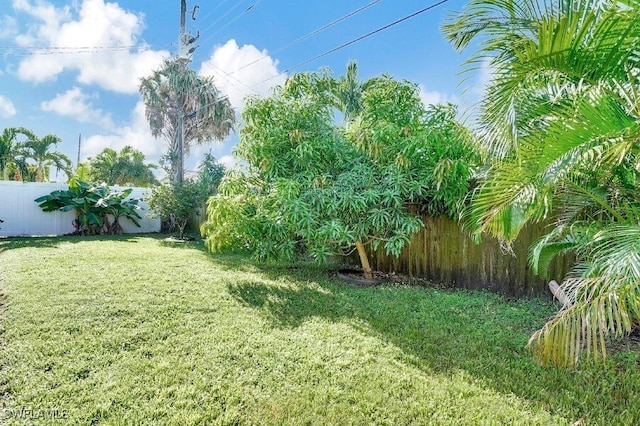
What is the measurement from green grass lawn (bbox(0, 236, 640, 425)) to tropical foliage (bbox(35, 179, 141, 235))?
7.61 meters

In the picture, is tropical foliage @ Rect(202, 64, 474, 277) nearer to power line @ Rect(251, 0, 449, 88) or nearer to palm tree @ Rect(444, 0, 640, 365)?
power line @ Rect(251, 0, 449, 88)

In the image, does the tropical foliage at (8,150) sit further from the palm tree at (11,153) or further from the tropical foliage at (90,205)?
the tropical foliage at (90,205)

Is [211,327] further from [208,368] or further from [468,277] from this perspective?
A: [468,277]

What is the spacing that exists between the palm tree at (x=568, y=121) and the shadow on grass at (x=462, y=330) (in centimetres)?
38

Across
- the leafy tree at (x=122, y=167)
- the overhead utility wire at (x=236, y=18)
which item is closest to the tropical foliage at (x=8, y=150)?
the leafy tree at (x=122, y=167)

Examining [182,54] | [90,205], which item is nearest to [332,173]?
[90,205]

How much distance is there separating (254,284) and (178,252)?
394 centimetres

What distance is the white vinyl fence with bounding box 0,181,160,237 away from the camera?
1191cm

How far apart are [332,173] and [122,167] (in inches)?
772

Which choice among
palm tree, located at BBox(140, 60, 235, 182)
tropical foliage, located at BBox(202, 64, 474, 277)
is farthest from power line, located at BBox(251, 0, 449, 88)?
palm tree, located at BBox(140, 60, 235, 182)

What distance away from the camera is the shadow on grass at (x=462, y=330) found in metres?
2.54

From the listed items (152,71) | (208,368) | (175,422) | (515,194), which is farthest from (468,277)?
(152,71)

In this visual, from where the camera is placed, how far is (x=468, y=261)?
5.90 m

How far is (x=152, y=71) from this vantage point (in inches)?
650
